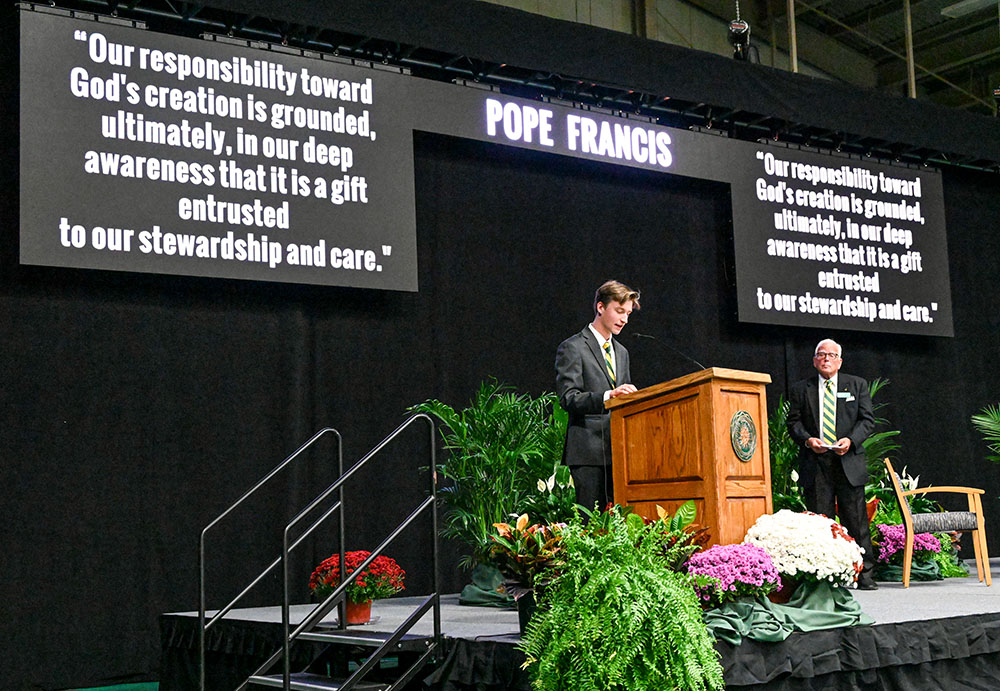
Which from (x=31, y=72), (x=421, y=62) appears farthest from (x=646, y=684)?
Answer: (x=421, y=62)

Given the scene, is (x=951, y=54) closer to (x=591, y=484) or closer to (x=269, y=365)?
(x=269, y=365)

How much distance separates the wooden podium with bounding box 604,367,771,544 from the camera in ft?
14.8

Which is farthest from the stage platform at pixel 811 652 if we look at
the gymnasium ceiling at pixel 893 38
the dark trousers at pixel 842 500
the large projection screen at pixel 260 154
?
the gymnasium ceiling at pixel 893 38

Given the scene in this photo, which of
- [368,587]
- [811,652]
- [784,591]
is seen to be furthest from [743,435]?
[368,587]

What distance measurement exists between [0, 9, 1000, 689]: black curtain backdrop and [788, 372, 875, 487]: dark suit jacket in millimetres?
2127

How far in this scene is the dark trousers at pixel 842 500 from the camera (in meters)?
6.91

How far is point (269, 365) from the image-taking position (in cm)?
757

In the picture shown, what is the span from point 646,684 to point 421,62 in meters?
5.48

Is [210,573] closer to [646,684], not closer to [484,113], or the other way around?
[484,113]

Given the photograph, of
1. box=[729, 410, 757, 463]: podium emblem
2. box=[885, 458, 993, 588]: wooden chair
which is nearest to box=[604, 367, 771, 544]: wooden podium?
box=[729, 410, 757, 463]: podium emblem

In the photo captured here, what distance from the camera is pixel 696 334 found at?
939cm

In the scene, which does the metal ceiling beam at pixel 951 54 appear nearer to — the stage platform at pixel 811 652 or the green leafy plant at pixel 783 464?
the green leafy plant at pixel 783 464

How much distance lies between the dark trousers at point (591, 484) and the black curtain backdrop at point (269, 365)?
9.06 ft

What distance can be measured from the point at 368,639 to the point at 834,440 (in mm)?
3490
